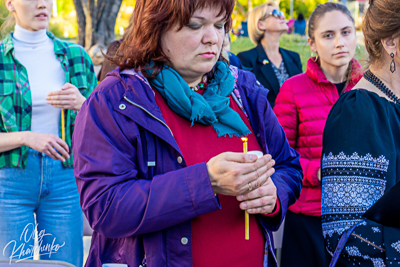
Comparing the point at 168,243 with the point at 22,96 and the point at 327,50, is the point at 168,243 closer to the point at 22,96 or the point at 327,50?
the point at 22,96

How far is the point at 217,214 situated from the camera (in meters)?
1.75

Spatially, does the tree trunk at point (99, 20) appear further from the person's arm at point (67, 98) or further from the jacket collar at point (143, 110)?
the jacket collar at point (143, 110)

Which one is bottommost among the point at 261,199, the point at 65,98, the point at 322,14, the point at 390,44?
the point at 261,199

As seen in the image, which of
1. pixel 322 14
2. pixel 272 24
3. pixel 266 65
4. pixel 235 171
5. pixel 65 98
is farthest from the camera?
pixel 272 24

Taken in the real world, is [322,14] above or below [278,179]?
above

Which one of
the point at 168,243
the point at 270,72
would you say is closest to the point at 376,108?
the point at 168,243

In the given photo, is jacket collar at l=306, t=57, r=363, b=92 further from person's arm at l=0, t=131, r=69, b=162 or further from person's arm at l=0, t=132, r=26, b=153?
person's arm at l=0, t=132, r=26, b=153

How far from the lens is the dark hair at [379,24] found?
172 centimetres

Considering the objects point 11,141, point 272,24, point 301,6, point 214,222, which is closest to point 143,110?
point 214,222

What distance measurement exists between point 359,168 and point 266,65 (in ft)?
9.66

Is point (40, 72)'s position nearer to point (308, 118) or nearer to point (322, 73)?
point (308, 118)

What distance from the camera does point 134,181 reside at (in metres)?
1.59

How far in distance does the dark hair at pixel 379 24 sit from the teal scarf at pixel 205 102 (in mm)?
637

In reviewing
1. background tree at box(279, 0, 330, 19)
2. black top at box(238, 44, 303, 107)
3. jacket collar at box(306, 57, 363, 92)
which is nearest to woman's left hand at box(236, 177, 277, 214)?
jacket collar at box(306, 57, 363, 92)
